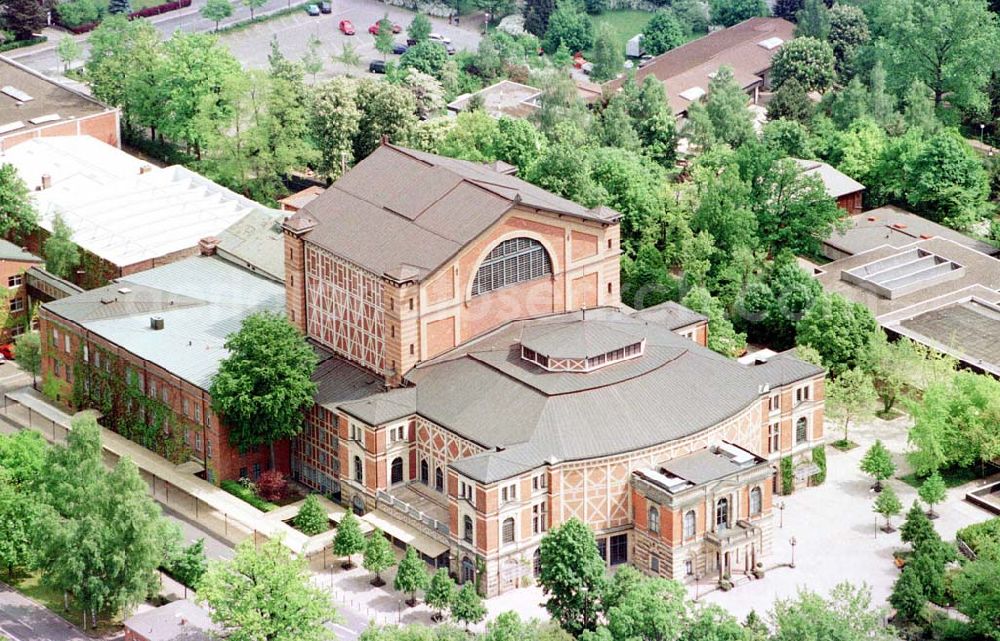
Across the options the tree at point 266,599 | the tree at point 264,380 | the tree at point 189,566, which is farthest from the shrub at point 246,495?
the tree at point 266,599

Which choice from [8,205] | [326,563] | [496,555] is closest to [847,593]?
[496,555]

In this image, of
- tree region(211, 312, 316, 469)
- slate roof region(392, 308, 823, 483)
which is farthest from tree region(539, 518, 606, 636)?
tree region(211, 312, 316, 469)

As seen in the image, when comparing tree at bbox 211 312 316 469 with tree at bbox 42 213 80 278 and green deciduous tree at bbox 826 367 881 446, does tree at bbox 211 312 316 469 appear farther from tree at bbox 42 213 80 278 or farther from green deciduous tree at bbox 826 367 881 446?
green deciduous tree at bbox 826 367 881 446

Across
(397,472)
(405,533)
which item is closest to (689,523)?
(405,533)

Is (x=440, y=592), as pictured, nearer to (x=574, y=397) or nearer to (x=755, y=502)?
(x=574, y=397)

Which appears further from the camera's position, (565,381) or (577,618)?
(565,381)

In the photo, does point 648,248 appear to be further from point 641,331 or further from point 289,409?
point 289,409

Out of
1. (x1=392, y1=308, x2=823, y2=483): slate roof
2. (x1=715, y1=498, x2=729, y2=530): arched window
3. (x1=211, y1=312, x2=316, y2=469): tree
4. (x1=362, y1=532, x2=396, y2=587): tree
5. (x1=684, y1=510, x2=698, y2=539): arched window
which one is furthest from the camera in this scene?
(x1=211, y1=312, x2=316, y2=469): tree
